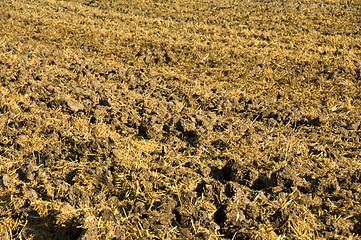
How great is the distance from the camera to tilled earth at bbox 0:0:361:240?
132 inches

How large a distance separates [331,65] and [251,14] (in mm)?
4885

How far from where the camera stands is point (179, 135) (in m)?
4.96

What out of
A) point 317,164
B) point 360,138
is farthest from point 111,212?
point 360,138

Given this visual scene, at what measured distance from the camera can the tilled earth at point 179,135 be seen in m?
3.35

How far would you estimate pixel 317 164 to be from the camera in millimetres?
4379

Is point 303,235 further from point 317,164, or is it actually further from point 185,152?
point 185,152

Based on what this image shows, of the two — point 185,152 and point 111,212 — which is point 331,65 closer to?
point 185,152

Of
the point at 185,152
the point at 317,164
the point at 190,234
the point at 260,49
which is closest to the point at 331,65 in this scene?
the point at 260,49

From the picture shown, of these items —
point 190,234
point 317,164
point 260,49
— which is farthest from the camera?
point 260,49

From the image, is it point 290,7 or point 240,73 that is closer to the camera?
point 240,73

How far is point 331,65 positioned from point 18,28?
24.8 ft

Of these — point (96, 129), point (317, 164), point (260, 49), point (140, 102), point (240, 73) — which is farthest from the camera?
point (260, 49)

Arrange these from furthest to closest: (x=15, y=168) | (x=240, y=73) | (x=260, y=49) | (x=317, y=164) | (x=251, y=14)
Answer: (x=251, y=14), (x=260, y=49), (x=240, y=73), (x=317, y=164), (x=15, y=168)

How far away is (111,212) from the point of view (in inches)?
130
